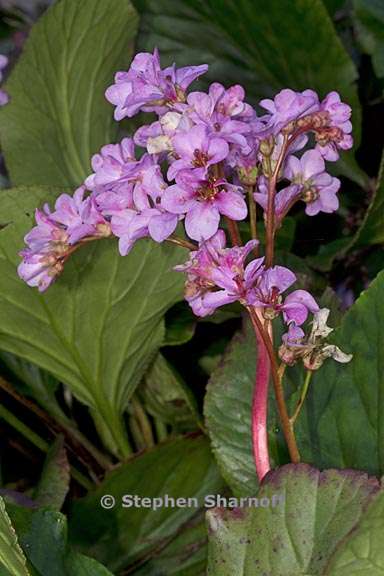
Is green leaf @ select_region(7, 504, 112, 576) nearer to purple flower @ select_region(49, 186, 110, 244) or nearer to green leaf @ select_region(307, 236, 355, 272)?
purple flower @ select_region(49, 186, 110, 244)

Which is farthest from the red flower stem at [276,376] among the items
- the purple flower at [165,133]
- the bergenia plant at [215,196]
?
the purple flower at [165,133]

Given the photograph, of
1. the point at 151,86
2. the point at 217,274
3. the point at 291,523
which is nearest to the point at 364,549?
the point at 291,523

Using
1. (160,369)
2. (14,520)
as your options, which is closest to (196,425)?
(160,369)

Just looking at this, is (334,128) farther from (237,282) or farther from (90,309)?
(90,309)

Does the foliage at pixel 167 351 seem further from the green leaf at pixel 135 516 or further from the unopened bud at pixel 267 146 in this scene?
the unopened bud at pixel 267 146

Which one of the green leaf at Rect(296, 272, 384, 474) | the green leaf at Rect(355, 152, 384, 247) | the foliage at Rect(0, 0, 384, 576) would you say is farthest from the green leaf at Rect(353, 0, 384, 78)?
the green leaf at Rect(296, 272, 384, 474)
